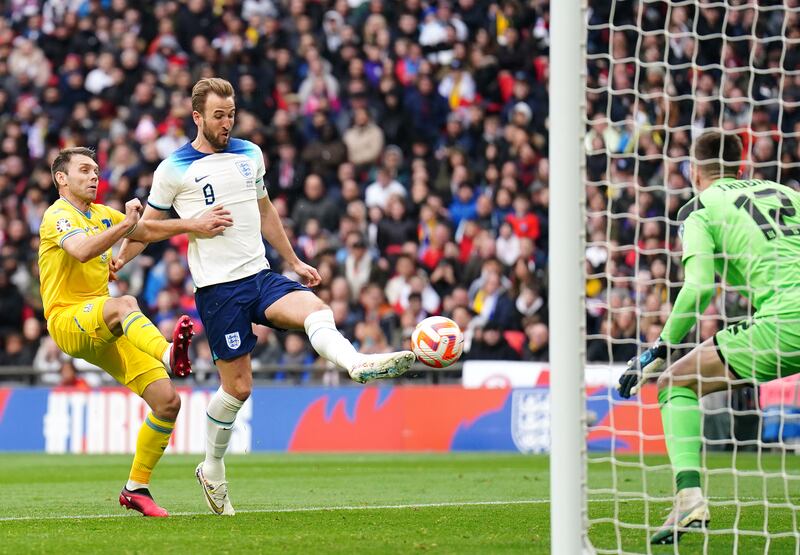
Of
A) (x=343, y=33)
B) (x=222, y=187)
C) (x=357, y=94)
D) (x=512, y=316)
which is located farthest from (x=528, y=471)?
(x=343, y=33)

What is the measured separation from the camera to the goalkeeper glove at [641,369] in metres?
6.49

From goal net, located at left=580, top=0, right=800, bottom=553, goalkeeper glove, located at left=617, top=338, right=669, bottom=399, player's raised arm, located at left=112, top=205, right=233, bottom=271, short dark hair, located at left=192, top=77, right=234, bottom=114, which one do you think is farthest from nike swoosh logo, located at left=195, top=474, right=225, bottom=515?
goal net, located at left=580, top=0, right=800, bottom=553

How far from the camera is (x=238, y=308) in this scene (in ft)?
24.8

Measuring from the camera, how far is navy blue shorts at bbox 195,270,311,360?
756 cm

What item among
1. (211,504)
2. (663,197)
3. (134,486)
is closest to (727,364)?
(211,504)

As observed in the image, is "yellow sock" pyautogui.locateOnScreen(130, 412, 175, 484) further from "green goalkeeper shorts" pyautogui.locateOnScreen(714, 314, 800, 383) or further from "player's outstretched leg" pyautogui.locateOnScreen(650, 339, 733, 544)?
"green goalkeeper shorts" pyautogui.locateOnScreen(714, 314, 800, 383)

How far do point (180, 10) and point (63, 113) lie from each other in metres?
2.53

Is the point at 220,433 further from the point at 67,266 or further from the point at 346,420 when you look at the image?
the point at 346,420

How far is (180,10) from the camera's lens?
2047 cm

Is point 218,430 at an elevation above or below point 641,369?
below

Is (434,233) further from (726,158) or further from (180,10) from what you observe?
(726,158)

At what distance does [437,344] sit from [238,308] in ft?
4.46

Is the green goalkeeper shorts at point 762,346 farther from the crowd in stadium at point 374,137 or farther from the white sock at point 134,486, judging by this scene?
the crowd in stadium at point 374,137

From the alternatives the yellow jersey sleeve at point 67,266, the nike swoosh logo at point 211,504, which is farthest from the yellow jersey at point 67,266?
the nike swoosh logo at point 211,504
